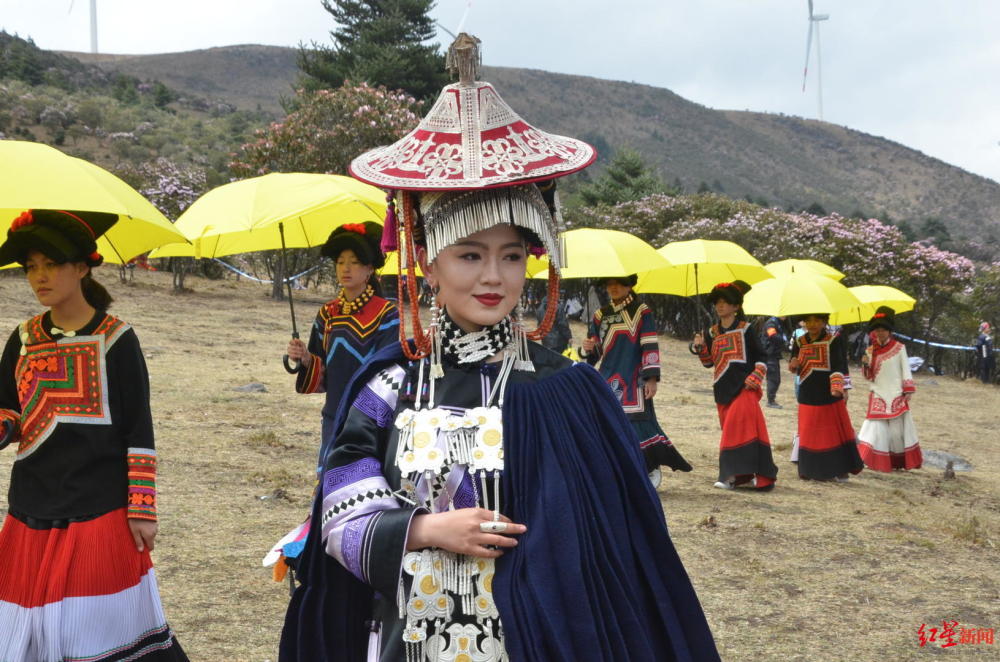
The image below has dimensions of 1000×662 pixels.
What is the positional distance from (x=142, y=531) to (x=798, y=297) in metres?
6.98

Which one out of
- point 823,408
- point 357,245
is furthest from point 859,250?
point 357,245

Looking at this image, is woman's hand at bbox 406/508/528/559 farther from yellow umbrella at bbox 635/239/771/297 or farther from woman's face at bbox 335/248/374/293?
yellow umbrella at bbox 635/239/771/297

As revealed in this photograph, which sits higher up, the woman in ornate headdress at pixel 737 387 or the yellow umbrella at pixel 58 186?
the yellow umbrella at pixel 58 186

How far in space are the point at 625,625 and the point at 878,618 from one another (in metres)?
4.36

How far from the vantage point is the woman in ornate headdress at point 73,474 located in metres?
3.44

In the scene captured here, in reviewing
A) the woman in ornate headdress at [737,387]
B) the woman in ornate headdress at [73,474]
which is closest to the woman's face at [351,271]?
the woman in ornate headdress at [73,474]

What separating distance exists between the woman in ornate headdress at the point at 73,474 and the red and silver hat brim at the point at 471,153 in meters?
1.78

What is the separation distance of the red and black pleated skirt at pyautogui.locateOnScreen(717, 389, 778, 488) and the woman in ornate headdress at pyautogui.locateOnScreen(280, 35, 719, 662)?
23.0ft

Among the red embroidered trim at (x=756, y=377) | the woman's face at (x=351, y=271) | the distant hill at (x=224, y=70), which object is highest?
the distant hill at (x=224, y=70)

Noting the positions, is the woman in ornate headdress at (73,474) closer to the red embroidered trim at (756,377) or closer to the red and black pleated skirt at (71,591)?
the red and black pleated skirt at (71,591)

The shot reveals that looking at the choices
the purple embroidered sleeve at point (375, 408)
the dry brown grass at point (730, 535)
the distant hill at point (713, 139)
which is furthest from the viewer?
the distant hill at point (713, 139)

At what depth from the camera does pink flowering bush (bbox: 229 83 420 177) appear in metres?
23.0

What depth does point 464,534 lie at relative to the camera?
203 cm

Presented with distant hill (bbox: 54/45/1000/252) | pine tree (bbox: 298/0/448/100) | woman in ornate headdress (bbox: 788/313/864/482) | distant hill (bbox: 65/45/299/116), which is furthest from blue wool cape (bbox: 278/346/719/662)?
distant hill (bbox: 65/45/299/116)
